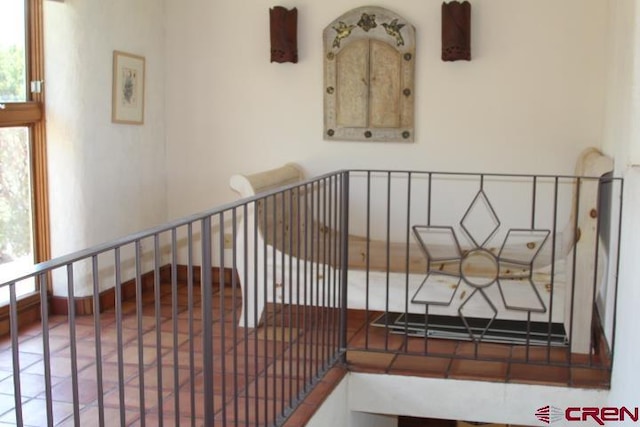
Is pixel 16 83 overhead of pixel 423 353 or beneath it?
overhead

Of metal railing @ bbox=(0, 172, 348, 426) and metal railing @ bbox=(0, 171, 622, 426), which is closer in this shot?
metal railing @ bbox=(0, 172, 348, 426)

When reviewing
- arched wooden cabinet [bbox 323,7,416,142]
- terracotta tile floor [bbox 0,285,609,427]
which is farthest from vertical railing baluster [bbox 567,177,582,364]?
arched wooden cabinet [bbox 323,7,416,142]

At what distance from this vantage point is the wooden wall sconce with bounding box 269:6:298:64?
4.45 metres

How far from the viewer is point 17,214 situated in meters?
3.88

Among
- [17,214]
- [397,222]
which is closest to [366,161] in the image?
[397,222]

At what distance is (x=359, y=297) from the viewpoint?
3.82 meters

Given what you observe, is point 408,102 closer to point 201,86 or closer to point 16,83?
point 201,86

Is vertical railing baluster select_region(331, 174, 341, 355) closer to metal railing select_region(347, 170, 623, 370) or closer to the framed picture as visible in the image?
metal railing select_region(347, 170, 623, 370)

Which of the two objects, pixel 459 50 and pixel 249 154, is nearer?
pixel 459 50

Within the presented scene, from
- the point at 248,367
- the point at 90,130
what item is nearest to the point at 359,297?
the point at 248,367

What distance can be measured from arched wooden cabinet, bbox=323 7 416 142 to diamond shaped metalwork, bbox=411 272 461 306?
1.04m

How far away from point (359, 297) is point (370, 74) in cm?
138

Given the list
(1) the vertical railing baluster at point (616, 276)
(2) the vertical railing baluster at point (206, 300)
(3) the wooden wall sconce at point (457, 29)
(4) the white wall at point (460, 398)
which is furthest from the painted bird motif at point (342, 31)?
(2) the vertical railing baluster at point (206, 300)

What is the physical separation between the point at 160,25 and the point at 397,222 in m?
1.94
